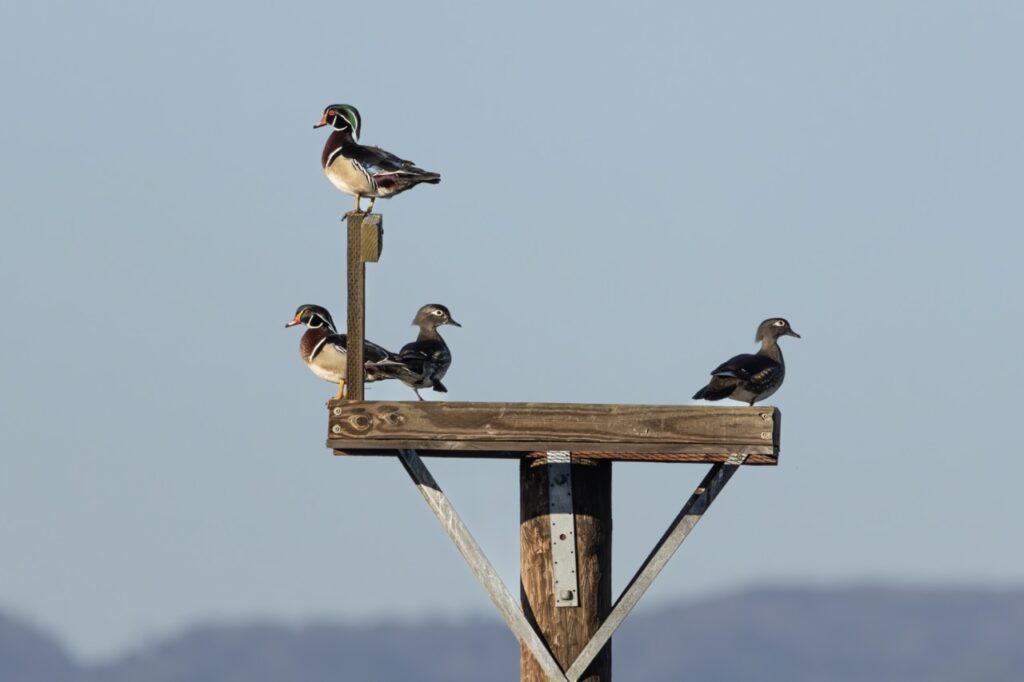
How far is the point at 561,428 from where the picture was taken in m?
10.5

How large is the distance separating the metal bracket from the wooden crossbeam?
0.32m

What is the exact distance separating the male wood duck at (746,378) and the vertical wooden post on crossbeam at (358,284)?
2.78 m

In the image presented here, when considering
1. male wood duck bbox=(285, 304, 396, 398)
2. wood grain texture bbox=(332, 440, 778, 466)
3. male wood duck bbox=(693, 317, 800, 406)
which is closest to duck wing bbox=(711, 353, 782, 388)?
male wood duck bbox=(693, 317, 800, 406)

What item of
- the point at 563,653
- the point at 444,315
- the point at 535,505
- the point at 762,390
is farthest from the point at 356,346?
the point at 444,315

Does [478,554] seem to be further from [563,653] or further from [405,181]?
[405,181]

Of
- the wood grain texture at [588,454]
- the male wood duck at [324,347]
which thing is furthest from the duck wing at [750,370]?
the male wood duck at [324,347]

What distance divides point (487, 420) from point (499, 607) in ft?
3.87

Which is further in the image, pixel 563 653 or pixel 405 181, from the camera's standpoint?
pixel 405 181

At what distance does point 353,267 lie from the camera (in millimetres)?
Result: 11047

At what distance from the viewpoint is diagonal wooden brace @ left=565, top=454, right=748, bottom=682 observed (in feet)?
34.8

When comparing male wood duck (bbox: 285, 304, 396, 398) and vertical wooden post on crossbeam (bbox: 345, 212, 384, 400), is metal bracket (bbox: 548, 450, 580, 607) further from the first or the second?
male wood duck (bbox: 285, 304, 396, 398)

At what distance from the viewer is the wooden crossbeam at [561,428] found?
10430 millimetres

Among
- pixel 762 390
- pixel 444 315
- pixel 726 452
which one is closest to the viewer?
pixel 726 452

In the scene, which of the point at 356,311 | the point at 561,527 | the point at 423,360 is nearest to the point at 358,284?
the point at 356,311
